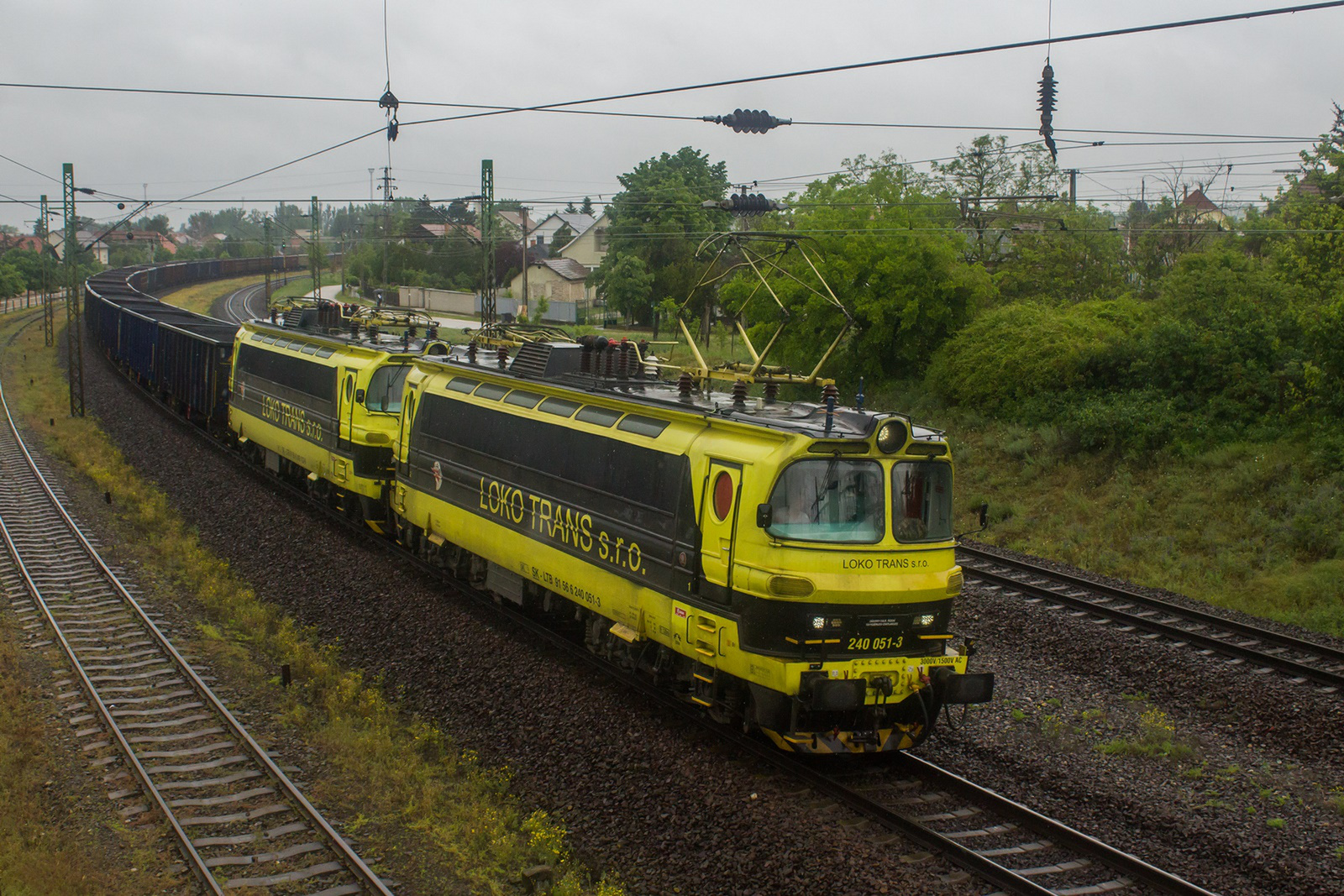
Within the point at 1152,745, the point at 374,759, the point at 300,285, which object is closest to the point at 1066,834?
the point at 1152,745

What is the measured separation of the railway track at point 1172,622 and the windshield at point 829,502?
6222mm

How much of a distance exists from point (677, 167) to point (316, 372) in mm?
52805

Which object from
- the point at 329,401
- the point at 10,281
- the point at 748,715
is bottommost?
the point at 748,715

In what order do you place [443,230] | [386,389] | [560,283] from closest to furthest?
[386,389]
[560,283]
[443,230]

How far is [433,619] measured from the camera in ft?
45.5

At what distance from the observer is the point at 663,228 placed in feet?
164

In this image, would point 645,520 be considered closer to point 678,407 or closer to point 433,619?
point 678,407

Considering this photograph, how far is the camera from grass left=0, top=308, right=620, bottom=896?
8367mm

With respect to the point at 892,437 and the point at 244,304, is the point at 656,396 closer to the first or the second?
the point at 892,437

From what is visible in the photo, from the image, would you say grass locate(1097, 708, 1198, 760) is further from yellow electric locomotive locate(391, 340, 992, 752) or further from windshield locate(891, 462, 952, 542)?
windshield locate(891, 462, 952, 542)

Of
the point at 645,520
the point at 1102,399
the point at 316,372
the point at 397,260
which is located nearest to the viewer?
the point at 645,520

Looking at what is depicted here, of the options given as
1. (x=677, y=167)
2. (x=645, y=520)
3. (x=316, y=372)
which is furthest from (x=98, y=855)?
(x=677, y=167)

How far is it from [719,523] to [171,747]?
240 inches

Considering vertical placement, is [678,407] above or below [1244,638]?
above
